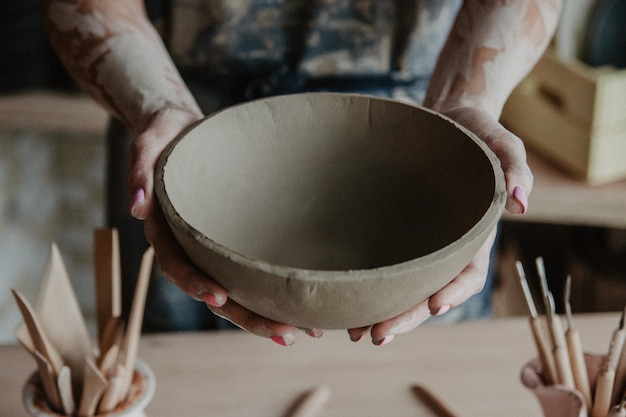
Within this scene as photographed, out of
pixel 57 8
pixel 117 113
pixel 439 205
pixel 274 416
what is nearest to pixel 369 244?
pixel 439 205

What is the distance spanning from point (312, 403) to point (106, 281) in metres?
0.27

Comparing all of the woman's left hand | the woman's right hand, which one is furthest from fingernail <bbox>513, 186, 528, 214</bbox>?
the woman's right hand

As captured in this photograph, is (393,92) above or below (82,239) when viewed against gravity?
above

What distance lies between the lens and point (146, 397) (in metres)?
0.73

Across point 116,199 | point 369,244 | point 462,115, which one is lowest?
point 116,199

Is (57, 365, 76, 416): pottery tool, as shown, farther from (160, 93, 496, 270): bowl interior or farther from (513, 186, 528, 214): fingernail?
(513, 186, 528, 214): fingernail

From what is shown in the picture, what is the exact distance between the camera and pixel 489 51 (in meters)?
0.90

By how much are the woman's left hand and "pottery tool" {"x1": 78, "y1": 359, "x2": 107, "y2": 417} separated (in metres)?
0.25

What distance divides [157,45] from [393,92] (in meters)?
0.37

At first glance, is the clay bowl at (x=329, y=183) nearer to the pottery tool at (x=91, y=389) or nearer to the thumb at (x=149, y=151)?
the thumb at (x=149, y=151)

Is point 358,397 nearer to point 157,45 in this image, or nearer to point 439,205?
point 439,205

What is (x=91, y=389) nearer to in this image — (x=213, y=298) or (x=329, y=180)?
(x=213, y=298)

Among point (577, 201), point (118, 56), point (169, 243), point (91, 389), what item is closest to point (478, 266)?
point (169, 243)

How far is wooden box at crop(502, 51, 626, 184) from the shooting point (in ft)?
4.65
